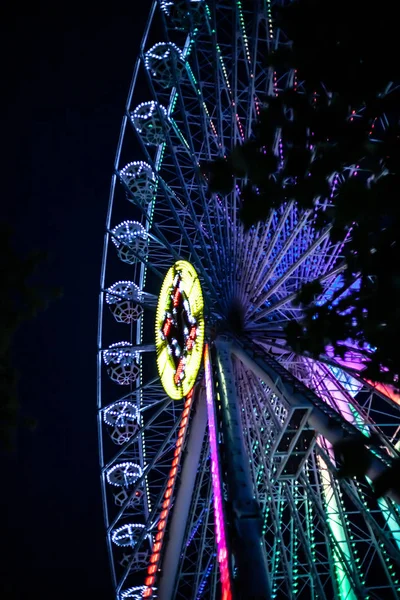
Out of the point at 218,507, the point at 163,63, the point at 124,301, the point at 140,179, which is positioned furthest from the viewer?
the point at 124,301

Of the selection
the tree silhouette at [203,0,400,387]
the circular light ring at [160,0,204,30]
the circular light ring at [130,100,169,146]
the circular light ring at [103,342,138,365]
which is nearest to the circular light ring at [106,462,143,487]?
the circular light ring at [103,342,138,365]

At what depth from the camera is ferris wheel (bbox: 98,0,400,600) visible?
9023 millimetres

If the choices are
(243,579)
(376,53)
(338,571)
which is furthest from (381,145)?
(338,571)

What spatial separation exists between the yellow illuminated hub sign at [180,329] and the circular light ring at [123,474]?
348 centimetres

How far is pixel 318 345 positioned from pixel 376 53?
2.17m

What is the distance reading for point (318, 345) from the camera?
4.90 metres

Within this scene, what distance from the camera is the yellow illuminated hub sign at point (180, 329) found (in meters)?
11.3

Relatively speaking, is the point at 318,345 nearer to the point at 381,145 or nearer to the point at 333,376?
the point at 381,145

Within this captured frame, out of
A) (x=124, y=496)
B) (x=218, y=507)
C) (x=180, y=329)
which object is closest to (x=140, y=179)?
(x=180, y=329)

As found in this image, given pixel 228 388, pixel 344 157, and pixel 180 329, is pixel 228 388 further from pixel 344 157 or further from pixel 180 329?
pixel 344 157

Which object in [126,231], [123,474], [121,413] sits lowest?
[123,474]

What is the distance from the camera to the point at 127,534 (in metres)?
14.9

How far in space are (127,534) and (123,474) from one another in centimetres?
139

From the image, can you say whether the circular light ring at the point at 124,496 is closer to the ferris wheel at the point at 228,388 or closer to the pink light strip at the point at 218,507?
the ferris wheel at the point at 228,388
